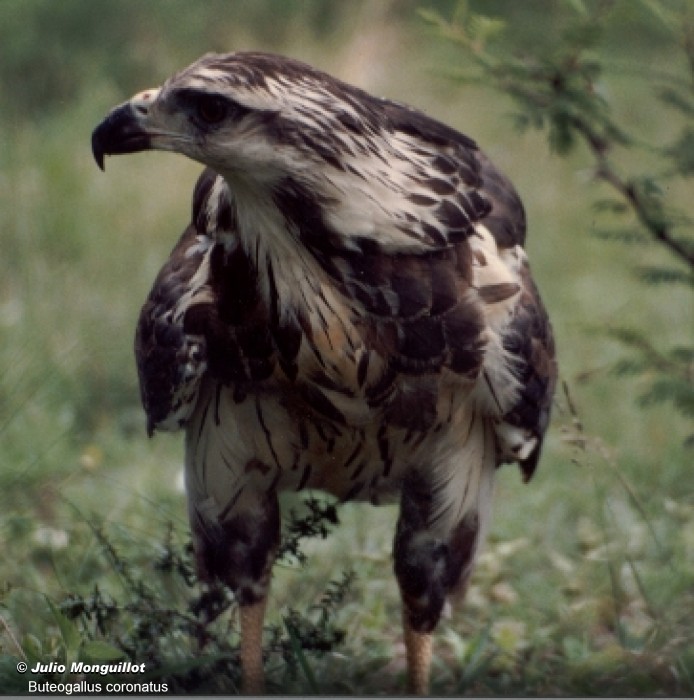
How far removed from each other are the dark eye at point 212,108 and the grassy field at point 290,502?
1.33m

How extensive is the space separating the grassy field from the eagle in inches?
12.2

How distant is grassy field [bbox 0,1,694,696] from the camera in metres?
4.34

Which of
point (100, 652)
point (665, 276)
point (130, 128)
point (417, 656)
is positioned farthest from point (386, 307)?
point (665, 276)

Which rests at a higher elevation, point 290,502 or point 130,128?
point 130,128

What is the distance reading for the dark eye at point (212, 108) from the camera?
127 inches

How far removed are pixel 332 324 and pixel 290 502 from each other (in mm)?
1270

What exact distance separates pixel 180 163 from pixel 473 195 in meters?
4.25

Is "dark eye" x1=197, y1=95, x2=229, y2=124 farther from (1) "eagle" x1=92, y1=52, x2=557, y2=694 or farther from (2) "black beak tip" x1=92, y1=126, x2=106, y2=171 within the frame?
(2) "black beak tip" x1=92, y1=126, x2=106, y2=171

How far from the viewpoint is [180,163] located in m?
7.75

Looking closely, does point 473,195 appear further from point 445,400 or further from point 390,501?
point 390,501

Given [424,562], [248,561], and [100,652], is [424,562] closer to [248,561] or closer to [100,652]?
[248,561]

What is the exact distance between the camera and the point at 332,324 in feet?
11.4

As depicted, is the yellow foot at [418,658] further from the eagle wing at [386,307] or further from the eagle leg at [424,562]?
the eagle wing at [386,307]

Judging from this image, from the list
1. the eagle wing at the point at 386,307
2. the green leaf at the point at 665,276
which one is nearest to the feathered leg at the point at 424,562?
the eagle wing at the point at 386,307
